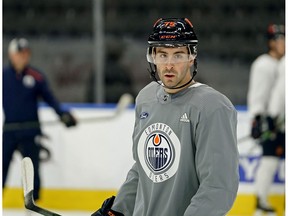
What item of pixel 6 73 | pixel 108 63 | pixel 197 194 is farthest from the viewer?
pixel 108 63

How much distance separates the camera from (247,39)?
22.7 ft

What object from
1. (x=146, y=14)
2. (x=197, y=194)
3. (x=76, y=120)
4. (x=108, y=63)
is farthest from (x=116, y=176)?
(x=197, y=194)

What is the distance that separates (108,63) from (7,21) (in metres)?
0.93

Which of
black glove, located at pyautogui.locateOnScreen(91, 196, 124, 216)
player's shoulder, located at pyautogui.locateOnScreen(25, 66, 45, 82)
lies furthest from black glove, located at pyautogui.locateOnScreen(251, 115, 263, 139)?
black glove, located at pyautogui.locateOnScreen(91, 196, 124, 216)

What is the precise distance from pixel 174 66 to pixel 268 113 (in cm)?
370

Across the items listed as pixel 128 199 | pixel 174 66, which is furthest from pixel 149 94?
pixel 128 199

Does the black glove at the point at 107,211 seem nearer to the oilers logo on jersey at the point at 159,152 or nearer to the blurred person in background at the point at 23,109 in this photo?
the oilers logo on jersey at the point at 159,152

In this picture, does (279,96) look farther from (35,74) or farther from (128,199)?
(128,199)

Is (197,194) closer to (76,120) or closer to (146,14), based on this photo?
(76,120)

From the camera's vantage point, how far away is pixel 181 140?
2.50 m

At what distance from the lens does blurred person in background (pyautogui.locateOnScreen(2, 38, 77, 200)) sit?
6.15 meters

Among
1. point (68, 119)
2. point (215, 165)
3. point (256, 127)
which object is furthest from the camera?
point (68, 119)

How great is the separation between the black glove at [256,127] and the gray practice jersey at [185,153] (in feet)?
10.9

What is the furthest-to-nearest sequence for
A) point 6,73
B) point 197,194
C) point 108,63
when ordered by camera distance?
1. point 108,63
2. point 6,73
3. point 197,194
